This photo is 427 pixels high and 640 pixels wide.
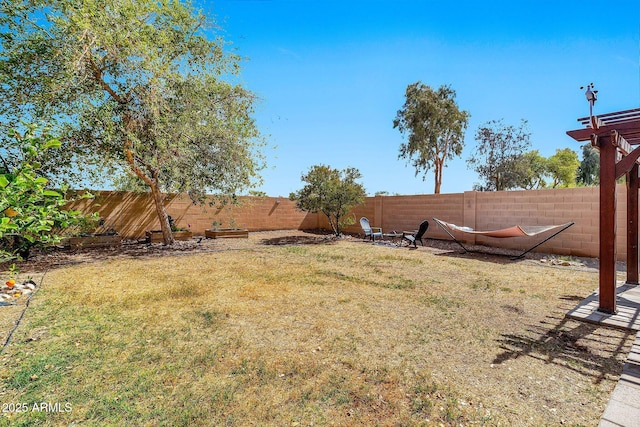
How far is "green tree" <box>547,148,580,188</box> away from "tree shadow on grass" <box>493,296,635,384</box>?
28.1m

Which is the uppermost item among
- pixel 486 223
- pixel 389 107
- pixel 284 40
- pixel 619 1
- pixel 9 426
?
pixel 389 107

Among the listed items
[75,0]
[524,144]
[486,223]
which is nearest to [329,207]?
[486,223]

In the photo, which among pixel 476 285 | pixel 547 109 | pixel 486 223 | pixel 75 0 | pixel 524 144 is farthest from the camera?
pixel 524 144

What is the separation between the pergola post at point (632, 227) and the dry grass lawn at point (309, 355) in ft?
2.44

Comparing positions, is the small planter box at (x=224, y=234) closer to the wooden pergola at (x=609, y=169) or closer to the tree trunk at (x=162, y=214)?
the tree trunk at (x=162, y=214)

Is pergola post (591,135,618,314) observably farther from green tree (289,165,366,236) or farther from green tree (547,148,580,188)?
green tree (547,148,580,188)

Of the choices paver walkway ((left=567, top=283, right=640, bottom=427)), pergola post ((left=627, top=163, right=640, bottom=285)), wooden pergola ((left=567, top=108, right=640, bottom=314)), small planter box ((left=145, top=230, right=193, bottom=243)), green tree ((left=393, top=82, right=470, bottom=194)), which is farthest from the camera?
green tree ((left=393, top=82, right=470, bottom=194))

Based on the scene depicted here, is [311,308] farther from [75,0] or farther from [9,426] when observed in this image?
[75,0]

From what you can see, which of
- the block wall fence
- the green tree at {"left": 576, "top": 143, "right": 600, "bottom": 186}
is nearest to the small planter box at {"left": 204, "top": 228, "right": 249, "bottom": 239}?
the block wall fence

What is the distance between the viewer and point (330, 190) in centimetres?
1142

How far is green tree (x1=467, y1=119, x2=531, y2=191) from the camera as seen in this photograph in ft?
61.7

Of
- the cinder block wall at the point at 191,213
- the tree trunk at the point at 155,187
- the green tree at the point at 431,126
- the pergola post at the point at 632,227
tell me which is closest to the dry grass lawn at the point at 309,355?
the pergola post at the point at 632,227

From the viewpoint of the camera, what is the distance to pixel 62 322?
3494 millimetres

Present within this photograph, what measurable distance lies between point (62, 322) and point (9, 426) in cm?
199
